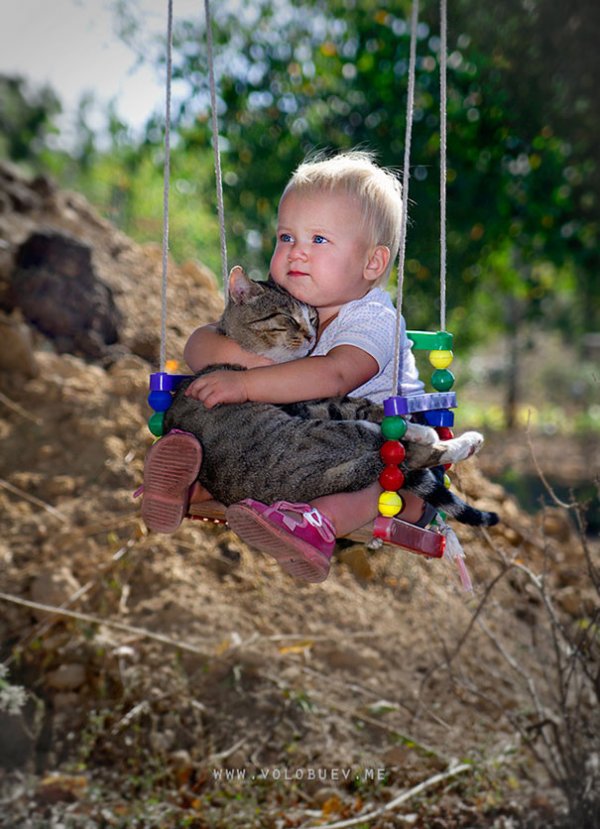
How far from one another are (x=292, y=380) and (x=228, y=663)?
7.70 feet

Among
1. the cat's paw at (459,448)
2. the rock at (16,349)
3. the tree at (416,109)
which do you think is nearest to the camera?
the cat's paw at (459,448)

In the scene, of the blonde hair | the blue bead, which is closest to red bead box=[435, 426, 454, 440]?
the blonde hair

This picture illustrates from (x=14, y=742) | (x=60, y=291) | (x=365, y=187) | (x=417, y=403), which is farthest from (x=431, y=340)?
(x=60, y=291)

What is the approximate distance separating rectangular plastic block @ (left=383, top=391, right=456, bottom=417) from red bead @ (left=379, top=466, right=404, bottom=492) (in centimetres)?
12

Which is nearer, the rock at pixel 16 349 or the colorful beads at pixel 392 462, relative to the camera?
the colorful beads at pixel 392 462

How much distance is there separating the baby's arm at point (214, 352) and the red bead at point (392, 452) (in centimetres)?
39

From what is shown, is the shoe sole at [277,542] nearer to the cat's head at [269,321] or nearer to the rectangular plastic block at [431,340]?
the cat's head at [269,321]

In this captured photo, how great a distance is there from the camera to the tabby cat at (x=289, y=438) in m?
2.12

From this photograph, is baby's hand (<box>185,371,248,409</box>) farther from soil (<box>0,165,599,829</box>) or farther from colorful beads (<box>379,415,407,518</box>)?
soil (<box>0,165,599,829</box>)

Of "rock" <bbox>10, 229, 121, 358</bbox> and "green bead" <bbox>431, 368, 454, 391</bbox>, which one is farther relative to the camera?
"rock" <bbox>10, 229, 121, 358</bbox>

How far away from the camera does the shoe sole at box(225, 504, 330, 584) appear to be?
1.95 meters

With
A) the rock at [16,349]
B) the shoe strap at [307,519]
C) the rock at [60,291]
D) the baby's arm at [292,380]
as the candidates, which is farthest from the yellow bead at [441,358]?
the rock at [60,291]

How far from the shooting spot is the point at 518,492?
8.63 meters

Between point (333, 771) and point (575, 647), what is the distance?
116 cm
